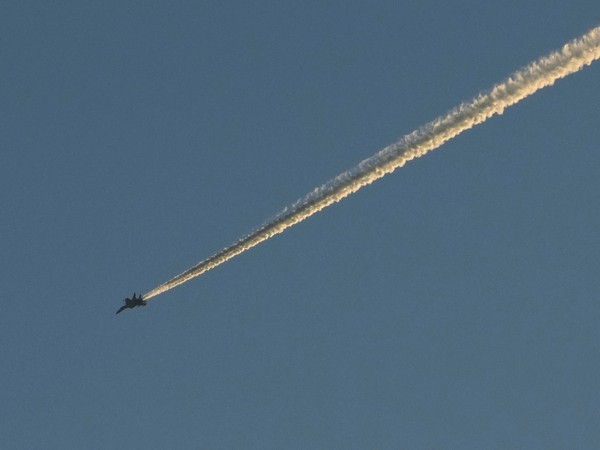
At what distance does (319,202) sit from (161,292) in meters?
21.8

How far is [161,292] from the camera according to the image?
3078 inches

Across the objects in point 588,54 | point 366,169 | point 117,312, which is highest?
point 117,312

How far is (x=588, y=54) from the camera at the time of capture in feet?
134

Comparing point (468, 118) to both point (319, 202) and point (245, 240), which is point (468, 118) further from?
point (245, 240)

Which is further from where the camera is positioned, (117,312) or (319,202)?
(117,312)

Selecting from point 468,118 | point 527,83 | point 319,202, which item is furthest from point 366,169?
point 527,83

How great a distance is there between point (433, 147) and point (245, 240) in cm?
1963

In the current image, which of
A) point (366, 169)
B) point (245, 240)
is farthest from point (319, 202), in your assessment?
point (245, 240)

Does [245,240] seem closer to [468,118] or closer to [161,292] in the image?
[161,292]

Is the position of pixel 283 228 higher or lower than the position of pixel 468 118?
higher

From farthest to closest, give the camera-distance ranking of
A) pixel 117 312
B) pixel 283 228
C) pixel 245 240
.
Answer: pixel 117 312, pixel 245 240, pixel 283 228

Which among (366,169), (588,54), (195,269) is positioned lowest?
(588,54)

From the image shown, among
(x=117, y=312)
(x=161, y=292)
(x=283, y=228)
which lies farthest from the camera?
(x=117, y=312)

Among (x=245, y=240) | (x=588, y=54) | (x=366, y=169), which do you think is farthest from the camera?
(x=245, y=240)
